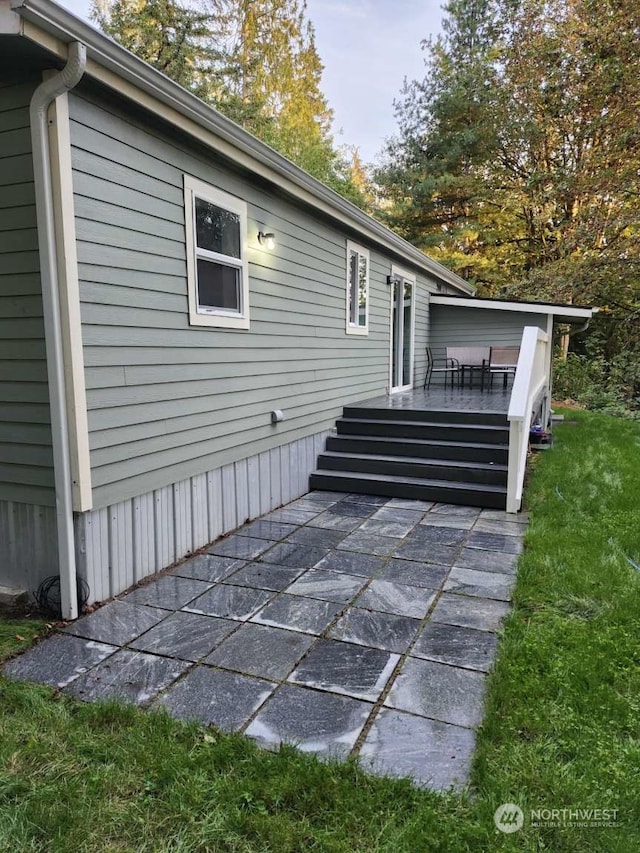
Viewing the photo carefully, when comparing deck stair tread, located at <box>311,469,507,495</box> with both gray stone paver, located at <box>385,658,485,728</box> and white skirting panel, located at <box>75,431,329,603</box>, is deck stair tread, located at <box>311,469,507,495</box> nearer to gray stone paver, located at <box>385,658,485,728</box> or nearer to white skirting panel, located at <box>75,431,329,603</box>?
white skirting panel, located at <box>75,431,329,603</box>

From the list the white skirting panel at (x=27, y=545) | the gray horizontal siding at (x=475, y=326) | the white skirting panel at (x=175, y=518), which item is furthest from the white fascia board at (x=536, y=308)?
the white skirting panel at (x=27, y=545)

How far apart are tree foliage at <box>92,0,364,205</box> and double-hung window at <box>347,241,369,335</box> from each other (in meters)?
8.20

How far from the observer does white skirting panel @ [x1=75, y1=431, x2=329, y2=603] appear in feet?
10.2

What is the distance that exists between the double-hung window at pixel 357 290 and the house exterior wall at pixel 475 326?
12.3 ft

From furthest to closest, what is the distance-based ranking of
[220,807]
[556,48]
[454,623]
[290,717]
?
[556,48] < [454,623] < [290,717] < [220,807]

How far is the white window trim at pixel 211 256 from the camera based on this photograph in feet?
12.4

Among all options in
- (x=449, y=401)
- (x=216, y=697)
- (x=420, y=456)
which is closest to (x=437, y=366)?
(x=449, y=401)

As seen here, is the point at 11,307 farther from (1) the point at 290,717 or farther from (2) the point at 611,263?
(2) the point at 611,263

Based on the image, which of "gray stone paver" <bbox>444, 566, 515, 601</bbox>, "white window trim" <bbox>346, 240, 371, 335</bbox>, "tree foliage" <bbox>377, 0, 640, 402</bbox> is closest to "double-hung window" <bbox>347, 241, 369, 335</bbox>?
"white window trim" <bbox>346, 240, 371, 335</bbox>

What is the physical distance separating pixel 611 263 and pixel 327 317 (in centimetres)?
861

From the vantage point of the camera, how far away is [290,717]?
6.93 ft

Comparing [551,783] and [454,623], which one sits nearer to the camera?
[551,783]

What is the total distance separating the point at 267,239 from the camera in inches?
190

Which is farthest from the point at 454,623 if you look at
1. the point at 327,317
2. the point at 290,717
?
the point at 327,317
